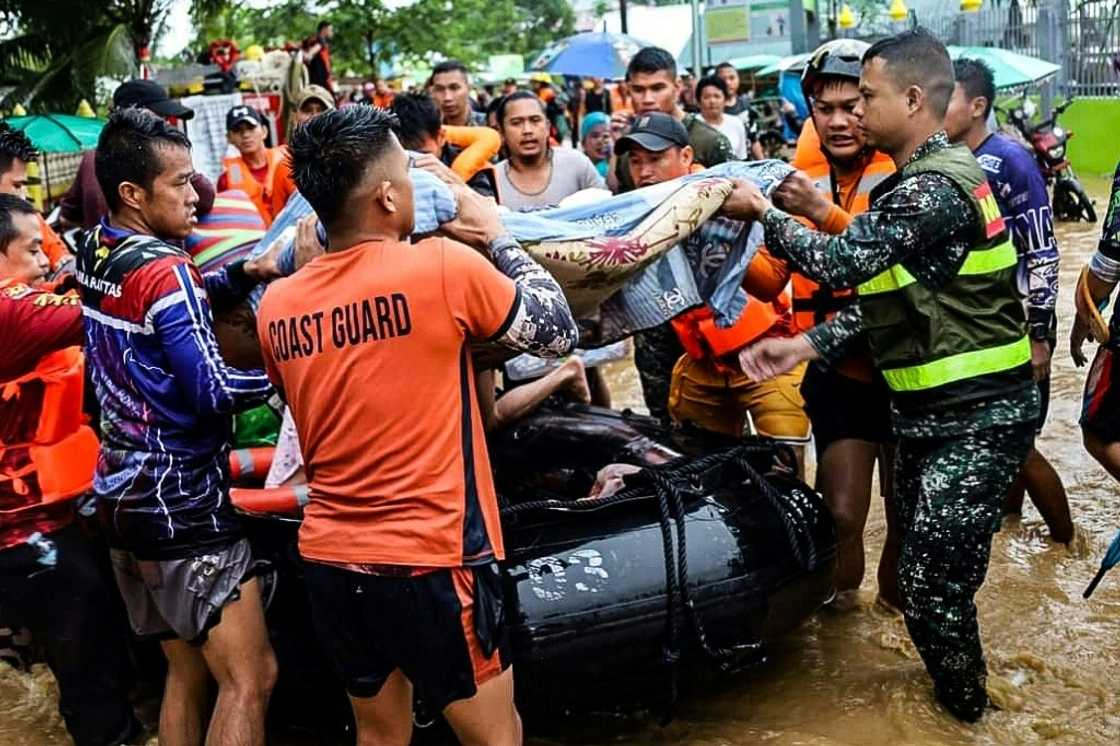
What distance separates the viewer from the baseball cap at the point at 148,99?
4930 millimetres

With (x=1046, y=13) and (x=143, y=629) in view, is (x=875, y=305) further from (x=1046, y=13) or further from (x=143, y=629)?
(x=1046, y=13)

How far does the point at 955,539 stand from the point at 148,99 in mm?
3576

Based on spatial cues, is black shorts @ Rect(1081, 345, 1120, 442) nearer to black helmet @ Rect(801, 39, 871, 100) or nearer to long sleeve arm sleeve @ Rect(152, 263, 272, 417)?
black helmet @ Rect(801, 39, 871, 100)

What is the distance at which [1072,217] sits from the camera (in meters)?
12.3

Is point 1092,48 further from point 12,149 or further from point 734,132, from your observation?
Answer: point 12,149

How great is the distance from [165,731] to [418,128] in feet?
7.83

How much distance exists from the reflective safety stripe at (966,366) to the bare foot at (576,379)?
1474mm

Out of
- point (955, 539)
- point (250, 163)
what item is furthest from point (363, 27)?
point (955, 539)

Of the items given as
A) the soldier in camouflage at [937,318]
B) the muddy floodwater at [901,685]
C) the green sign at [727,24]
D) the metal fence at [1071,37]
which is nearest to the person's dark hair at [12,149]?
the muddy floodwater at [901,685]

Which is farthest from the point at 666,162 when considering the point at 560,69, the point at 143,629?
the point at 560,69

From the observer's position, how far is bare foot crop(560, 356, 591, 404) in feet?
14.9

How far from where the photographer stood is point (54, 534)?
3.78 metres

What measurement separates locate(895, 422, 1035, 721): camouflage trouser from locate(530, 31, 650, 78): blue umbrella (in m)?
14.7

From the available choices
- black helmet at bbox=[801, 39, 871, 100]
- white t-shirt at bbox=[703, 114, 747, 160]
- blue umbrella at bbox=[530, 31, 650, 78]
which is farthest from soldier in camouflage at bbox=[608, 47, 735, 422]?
blue umbrella at bbox=[530, 31, 650, 78]
